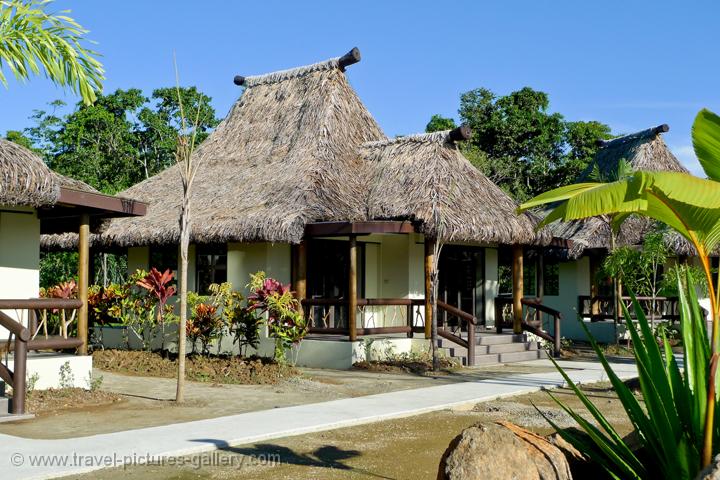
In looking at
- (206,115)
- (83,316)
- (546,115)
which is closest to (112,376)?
(83,316)

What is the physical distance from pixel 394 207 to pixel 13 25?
7.72m

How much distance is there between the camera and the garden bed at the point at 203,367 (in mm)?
12117

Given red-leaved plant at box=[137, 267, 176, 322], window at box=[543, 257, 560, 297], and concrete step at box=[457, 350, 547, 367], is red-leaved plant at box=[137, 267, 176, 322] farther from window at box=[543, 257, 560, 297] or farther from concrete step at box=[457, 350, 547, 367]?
window at box=[543, 257, 560, 297]

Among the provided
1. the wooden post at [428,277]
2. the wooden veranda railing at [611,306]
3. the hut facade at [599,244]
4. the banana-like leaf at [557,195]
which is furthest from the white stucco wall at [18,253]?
the wooden veranda railing at [611,306]

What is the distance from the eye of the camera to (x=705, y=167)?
432 cm

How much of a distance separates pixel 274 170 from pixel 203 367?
5555mm

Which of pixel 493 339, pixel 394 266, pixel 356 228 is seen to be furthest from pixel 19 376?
pixel 493 339

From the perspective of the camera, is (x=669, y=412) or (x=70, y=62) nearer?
(x=669, y=412)

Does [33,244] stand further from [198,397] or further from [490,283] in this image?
[490,283]

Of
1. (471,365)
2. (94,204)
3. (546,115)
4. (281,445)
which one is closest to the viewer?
(281,445)

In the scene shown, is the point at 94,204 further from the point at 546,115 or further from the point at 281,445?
the point at 546,115

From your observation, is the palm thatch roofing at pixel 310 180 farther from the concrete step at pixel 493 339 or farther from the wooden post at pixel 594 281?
the wooden post at pixel 594 281

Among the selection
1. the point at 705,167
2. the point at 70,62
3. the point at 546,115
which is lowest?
the point at 705,167

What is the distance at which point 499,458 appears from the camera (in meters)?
4.58
